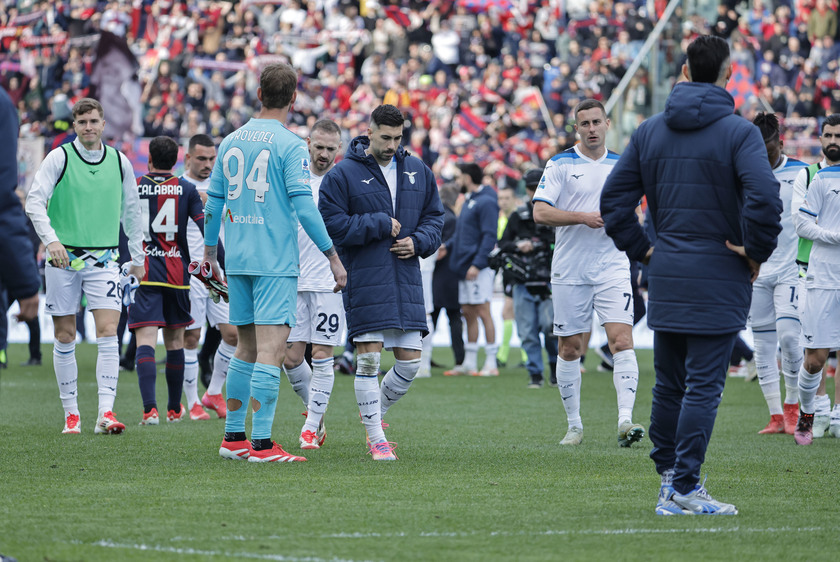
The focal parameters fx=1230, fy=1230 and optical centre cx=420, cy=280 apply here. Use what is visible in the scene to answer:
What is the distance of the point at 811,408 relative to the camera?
9.39 metres

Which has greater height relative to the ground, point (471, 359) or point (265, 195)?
point (265, 195)

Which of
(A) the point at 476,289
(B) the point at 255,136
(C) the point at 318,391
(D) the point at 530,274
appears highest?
(B) the point at 255,136

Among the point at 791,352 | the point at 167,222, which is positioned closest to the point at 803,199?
the point at 791,352

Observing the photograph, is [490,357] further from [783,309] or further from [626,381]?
[626,381]

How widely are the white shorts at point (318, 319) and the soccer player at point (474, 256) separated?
24.2 ft

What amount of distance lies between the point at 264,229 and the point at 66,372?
2768 mm

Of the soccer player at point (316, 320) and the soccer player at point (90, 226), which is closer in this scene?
the soccer player at point (316, 320)

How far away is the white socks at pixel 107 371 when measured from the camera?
930cm

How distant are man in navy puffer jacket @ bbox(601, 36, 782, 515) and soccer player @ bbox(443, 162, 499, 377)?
1027cm

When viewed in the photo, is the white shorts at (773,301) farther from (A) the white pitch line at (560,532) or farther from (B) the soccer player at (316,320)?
(A) the white pitch line at (560,532)

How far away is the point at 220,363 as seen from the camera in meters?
10.9

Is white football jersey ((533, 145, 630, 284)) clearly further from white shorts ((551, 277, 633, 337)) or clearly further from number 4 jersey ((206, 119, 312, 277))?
number 4 jersey ((206, 119, 312, 277))

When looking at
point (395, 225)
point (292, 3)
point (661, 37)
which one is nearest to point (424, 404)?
point (395, 225)

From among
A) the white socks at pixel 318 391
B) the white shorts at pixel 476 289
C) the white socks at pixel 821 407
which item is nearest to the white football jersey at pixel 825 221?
the white socks at pixel 821 407
